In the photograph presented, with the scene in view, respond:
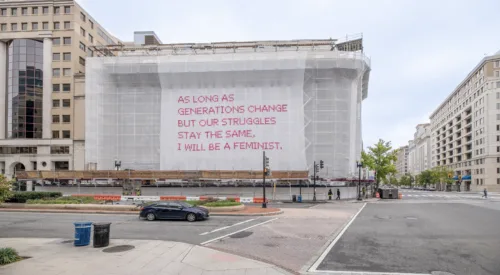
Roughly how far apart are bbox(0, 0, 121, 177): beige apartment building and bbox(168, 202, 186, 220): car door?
43.3m

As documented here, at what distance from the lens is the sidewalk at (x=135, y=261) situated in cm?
944

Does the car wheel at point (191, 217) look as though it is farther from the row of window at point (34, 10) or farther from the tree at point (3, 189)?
the row of window at point (34, 10)

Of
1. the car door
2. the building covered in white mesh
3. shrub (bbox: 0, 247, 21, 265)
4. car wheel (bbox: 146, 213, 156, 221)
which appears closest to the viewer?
shrub (bbox: 0, 247, 21, 265)

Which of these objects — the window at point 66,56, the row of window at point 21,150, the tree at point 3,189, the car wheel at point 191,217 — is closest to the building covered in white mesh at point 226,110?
the window at point 66,56

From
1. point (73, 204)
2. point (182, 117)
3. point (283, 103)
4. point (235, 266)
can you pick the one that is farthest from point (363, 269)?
point (182, 117)

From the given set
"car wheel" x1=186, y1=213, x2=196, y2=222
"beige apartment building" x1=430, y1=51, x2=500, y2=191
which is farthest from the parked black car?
"beige apartment building" x1=430, y1=51, x2=500, y2=191

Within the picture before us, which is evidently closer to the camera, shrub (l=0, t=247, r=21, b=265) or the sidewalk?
the sidewalk

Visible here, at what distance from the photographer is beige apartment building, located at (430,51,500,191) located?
82.4m

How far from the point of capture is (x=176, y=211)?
21000mm

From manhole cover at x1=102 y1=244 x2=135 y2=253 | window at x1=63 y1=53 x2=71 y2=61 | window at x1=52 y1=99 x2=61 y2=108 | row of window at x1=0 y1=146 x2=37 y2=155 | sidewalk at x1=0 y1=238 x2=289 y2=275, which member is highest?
window at x1=63 y1=53 x2=71 y2=61

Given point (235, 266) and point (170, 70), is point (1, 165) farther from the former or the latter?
point (235, 266)

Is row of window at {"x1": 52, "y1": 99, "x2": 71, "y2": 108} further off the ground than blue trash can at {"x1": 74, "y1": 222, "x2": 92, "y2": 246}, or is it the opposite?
row of window at {"x1": 52, "y1": 99, "x2": 71, "y2": 108}

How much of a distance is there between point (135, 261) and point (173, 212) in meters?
10.6

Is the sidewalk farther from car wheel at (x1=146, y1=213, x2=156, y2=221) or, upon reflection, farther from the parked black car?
car wheel at (x1=146, y1=213, x2=156, y2=221)
